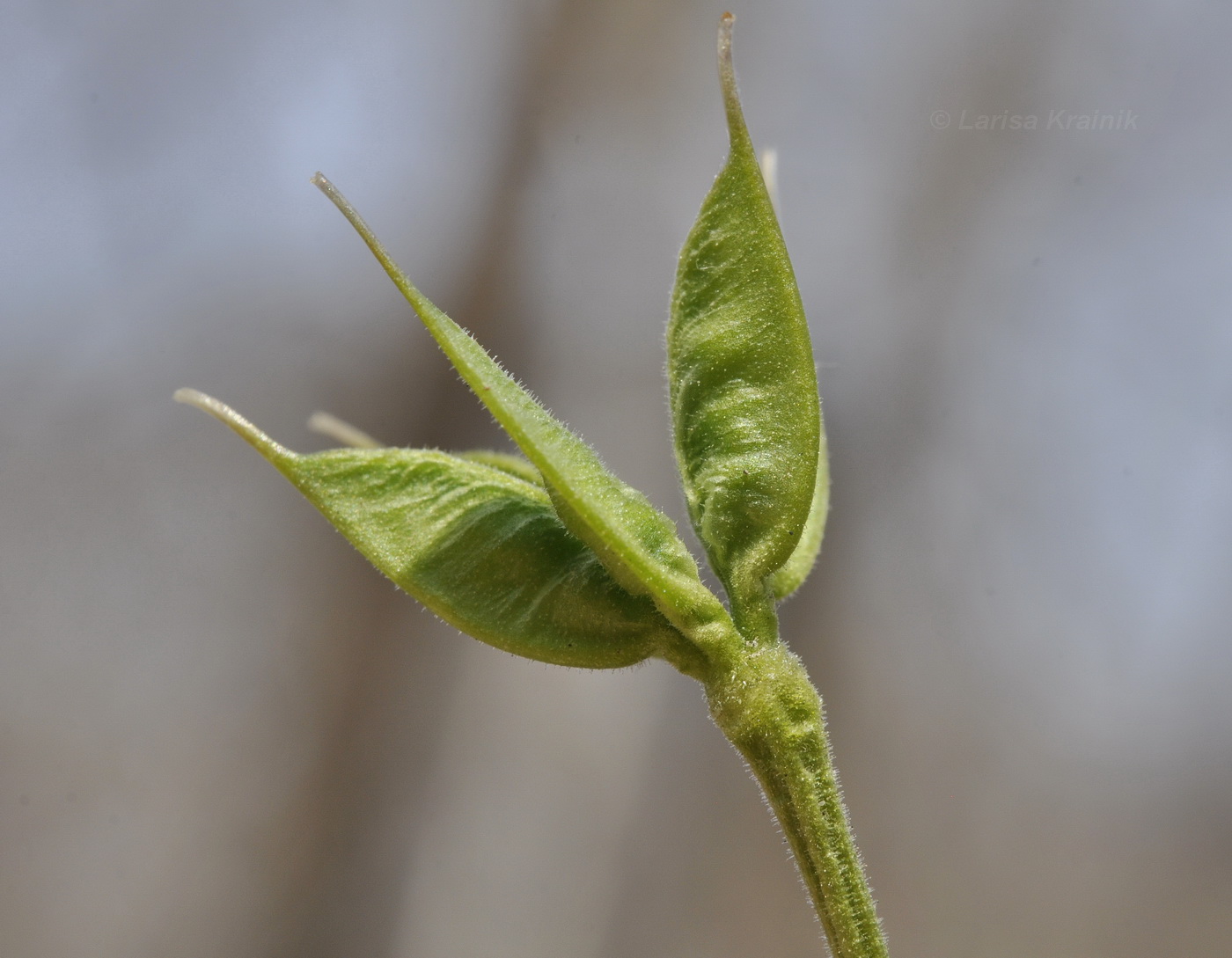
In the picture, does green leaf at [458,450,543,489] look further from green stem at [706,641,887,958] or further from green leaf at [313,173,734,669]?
green stem at [706,641,887,958]

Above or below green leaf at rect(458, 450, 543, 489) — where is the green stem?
below

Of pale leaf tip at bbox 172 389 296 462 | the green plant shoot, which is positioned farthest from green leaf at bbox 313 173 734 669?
pale leaf tip at bbox 172 389 296 462

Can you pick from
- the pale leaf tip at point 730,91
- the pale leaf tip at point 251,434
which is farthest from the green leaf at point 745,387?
the pale leaf tip at point 251,434

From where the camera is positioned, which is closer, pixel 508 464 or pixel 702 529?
pixel 702 529

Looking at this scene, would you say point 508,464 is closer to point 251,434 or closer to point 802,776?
A: point 251,434

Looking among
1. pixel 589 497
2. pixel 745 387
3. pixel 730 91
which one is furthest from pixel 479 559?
pixel 730 91

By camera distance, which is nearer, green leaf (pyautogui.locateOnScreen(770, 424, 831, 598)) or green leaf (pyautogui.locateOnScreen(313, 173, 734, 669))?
green leaf (pyautogui.locateOnScreen(313, 173, 734, 669))

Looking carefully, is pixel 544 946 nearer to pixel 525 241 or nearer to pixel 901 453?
pixel 901 453
